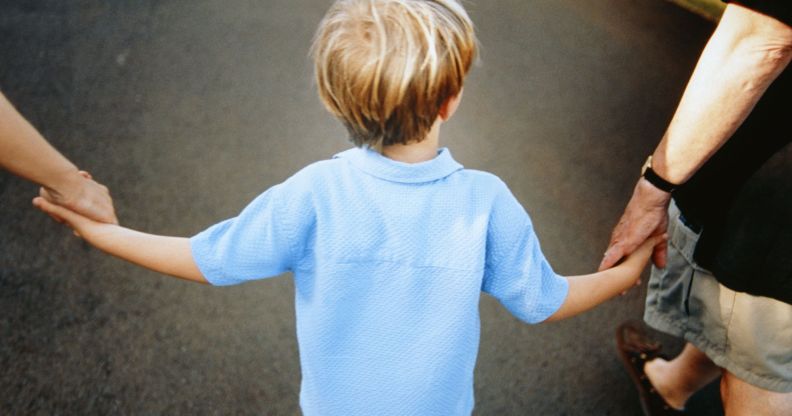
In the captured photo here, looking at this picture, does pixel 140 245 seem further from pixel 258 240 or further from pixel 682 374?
pixel 682 374

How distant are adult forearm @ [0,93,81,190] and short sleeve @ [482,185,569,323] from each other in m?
0.76

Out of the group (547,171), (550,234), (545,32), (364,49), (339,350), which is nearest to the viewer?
(364,49)

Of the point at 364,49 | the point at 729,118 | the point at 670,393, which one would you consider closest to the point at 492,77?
the point at 670,393

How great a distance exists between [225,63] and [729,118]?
2399mm

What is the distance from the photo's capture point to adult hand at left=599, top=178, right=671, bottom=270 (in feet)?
3.65

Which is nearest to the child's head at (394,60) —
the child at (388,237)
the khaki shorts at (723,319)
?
the child at (388,237)

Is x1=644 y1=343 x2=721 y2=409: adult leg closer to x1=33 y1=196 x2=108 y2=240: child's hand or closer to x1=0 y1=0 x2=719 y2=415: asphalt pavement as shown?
x1=0 y1=0 x2=719 y2=415: asphalt pavement

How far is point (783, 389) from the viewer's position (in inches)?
44.1

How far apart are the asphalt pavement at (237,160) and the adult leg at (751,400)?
584 millimetres

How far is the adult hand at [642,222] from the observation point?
1112 millimetres

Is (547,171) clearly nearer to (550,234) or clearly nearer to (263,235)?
(550,234)

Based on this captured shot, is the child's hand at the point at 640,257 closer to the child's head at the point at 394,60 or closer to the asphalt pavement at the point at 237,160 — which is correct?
the child's head at the point at 394,60

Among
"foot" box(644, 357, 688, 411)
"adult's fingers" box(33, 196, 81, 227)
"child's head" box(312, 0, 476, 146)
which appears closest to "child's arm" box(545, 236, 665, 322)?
"child's head" box(312, 0, 476, 146)

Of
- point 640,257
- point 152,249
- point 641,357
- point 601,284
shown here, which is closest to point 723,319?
point 640,257
